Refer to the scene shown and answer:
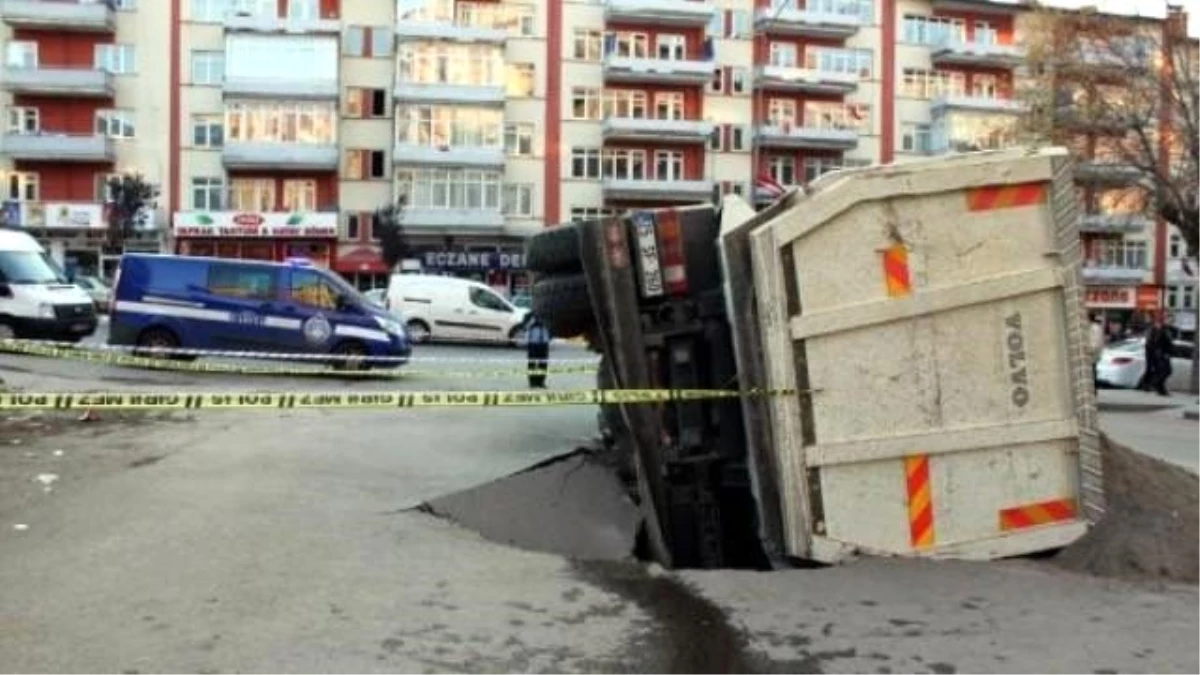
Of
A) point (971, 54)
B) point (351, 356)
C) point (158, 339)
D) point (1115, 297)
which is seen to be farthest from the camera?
point (1115, 297)

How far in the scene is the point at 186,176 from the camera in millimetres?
61312

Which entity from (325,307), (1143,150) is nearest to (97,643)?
(325,307)

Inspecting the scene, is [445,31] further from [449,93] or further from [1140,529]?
[1140,529]

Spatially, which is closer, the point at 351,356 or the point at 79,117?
the point at 351,356

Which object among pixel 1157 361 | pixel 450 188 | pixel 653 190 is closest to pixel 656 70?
pixel 653 190

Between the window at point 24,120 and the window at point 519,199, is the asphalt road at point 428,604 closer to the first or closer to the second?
the window at point 519,199

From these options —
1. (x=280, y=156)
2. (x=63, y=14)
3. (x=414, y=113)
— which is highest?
(x=63, y=14)

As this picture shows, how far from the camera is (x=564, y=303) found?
25.5 ft

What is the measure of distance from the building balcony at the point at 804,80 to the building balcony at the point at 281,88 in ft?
70.0

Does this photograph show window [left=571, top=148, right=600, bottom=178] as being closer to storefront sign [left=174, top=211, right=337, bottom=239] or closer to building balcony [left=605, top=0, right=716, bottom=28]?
building balcony [left=605, top=0, right=716, bottom=28]

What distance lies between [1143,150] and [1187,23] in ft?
15.9

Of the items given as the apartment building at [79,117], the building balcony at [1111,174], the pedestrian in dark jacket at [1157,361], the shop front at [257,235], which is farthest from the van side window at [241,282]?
the apartment building at [79,117]

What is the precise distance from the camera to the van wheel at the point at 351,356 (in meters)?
→ 21.2

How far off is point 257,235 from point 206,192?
3.26m
